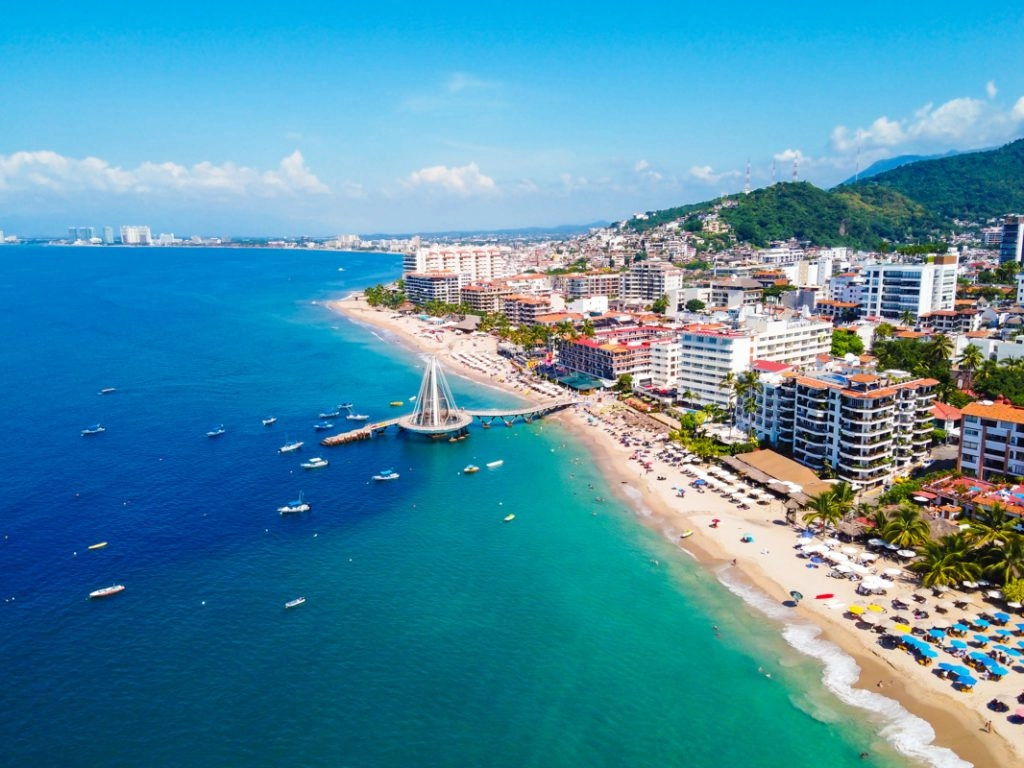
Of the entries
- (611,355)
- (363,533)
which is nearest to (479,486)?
(363,533)

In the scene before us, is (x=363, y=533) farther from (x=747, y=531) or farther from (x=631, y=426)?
(x=631, y=426)

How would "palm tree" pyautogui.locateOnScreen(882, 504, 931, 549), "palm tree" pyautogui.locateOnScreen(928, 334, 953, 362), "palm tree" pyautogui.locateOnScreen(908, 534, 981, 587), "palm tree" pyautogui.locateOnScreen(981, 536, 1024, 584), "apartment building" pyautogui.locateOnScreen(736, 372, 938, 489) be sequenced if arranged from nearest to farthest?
"palm tree" pyautogui.locateOnScreen(981, 536, 1024, 584) < "palm tree" pyautogui.locateOnScreen(908, 534, 981, 587) < "palm tree" pyautogui.locateOnScreen(882, 504, 931, 549) < "apartment building" pyautogui.locateOnScreen(736, 372, 938, 489) < "palm tree" pyautogui.locateOnScreen(928, 334, 953, 362)

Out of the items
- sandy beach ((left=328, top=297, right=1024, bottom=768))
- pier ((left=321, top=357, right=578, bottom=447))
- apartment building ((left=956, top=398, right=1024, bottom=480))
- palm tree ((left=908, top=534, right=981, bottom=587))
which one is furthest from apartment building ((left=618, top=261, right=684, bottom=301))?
palm tree ((left=908, top=534, right=981, bottom=587))

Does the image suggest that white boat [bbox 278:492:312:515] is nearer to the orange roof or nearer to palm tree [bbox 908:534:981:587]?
palm tree [bbox 908:534:981:587]

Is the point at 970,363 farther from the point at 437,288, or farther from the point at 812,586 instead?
the point at 437,288

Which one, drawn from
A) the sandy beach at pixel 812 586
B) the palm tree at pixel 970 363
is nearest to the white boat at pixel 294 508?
the sandy beach at pixel 812 586

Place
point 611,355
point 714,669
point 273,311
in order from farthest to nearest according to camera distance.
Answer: point 273,311
point 611,355
point 714,669
